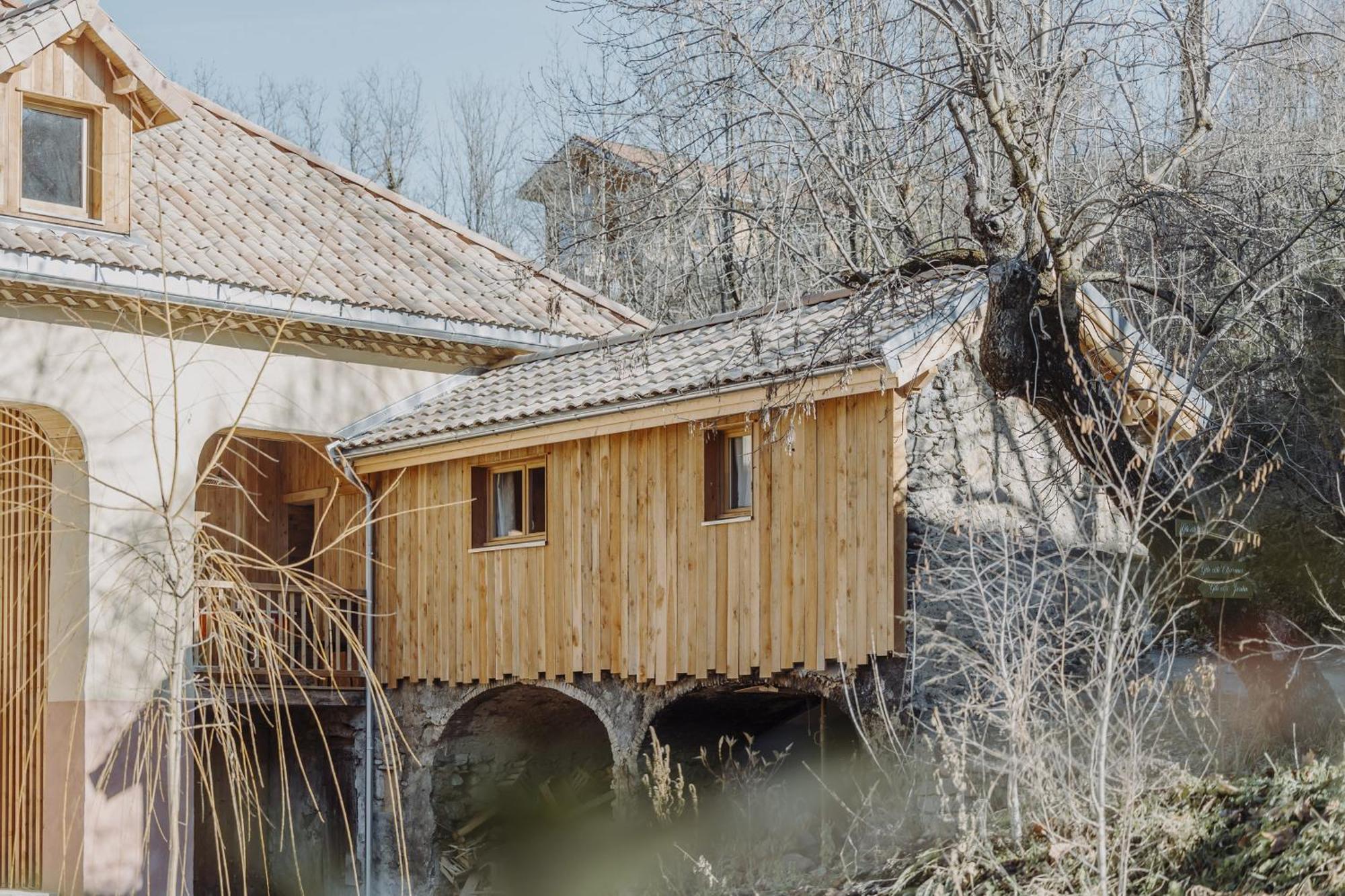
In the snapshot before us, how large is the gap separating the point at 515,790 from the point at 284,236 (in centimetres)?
638

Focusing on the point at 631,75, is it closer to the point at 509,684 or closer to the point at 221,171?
the point at 509,684

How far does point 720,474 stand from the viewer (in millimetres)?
13523

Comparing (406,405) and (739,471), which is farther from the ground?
(406,405)

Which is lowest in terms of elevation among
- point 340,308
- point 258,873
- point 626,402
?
point 258,873

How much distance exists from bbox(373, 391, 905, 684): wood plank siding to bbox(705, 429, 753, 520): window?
100 mm

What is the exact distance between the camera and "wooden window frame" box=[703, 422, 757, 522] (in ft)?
43.6

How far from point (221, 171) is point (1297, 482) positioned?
11983mm

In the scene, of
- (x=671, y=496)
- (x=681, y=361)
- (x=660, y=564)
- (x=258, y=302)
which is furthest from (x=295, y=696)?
(x=681, y=361)

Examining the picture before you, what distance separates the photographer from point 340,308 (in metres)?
15.5

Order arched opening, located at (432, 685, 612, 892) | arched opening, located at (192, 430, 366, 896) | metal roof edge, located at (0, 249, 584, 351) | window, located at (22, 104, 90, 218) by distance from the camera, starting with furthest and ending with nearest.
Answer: arched opening, located at (192, 430, 366, 896)
arched opening, located at (432, 685, 612, 892)
window, located at (22, 104, 90, 218)
metal roof edge, located at (0, 249, 584, 351)

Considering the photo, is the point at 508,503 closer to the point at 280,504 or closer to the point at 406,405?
the point at 406,405

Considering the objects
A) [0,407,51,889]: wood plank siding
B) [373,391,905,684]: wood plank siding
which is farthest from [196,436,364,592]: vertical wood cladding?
[0,407,51,889]: wood plank siding

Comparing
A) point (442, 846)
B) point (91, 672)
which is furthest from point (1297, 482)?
point (91, 672)

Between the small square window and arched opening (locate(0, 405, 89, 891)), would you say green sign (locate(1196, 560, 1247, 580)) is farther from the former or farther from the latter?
arched opening (locate(0, 405, 89, 891))
